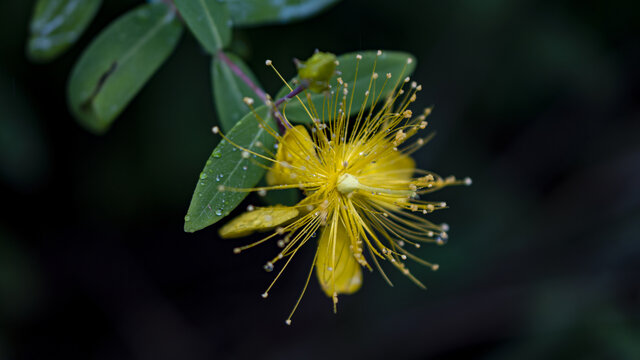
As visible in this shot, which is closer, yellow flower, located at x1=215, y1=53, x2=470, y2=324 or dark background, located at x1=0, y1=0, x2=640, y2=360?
yellow flower, located at x1=215, y1=53, x2=470, y2=324

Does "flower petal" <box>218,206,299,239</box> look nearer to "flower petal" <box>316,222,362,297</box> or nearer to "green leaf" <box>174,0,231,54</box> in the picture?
"flower petal" <box>316,222,362,297</box>

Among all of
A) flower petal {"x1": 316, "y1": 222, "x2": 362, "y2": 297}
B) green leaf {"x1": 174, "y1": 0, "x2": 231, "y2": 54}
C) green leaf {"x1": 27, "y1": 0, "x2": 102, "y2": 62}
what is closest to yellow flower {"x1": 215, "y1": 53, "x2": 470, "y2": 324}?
flower petal {"x1": 316, "y1": 222, "x2": 362, "y2": 297}

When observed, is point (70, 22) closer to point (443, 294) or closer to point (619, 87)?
point (443, 294)

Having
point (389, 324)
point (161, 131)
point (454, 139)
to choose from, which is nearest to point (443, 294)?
point (389, 324)

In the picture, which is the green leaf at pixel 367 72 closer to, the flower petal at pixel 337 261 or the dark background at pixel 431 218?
the flower petal at pixel 337 261

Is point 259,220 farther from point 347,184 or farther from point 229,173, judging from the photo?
point 347,184

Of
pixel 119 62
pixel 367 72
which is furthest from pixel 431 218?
pixel 119 62

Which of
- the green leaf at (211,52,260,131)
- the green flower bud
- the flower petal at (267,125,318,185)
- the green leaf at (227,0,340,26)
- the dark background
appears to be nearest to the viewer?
the green flower bud

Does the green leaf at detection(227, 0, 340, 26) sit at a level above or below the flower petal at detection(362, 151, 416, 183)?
above
